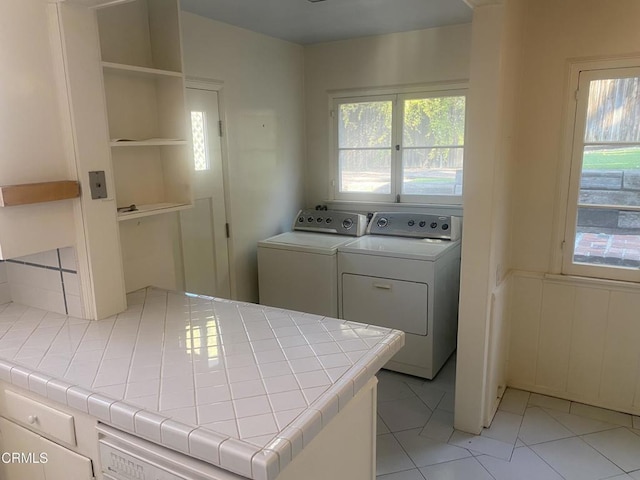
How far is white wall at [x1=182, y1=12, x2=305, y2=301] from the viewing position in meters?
3.15

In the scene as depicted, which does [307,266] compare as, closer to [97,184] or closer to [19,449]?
[97,184]

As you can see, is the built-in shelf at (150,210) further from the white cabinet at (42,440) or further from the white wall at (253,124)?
the white wall at (253,124)

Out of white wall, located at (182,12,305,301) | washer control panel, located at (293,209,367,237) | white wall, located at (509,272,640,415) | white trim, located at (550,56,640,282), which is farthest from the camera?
washer control panel, located at (293,209,367,237)

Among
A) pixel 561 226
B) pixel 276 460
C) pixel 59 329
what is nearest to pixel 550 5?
pixel 561 226

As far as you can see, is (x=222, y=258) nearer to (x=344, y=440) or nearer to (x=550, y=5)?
(x=344, y=440)

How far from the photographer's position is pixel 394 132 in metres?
3.79

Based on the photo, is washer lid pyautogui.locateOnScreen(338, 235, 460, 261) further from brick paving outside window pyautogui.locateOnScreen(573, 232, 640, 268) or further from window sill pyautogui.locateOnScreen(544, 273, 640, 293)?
brick paving outside window pyautogui.locateOnScreen(573, 232, 640, 268)

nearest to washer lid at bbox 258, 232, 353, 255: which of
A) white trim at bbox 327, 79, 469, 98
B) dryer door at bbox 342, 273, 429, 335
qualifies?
dryer door at bbox 342, 273, 429, 335

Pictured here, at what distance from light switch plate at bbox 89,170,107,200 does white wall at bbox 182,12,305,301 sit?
1.45 meters

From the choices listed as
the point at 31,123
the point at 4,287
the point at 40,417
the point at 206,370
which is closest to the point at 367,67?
the point at 31,123

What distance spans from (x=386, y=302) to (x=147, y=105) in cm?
192

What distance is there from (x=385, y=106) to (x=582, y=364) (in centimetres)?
232

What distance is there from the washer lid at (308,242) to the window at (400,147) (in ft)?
1.88

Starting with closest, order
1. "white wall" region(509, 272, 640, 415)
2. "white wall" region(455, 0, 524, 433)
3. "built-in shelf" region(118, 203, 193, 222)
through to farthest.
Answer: "built-in shelf" region(118, 203, 193, 222) < "white wall" region(455, 0, 524, 433) < "white wall" region(509, 272, 640, 415)
